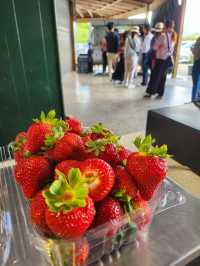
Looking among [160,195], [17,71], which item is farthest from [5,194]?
[17,71]

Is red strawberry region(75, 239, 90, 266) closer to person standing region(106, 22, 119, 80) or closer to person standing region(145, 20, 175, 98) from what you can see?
person standing region(145, 20, 175, 98)

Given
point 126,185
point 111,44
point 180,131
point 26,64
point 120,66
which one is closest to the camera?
point 126,185

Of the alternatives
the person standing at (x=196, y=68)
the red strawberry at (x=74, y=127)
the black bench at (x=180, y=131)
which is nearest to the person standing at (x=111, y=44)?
the person standing at (x=196, y=68)

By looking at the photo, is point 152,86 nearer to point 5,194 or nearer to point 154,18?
point 5,194

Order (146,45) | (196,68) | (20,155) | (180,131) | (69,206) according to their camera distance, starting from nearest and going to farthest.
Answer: (69,206), (20,155), (180,131), (196,68), (146,45)

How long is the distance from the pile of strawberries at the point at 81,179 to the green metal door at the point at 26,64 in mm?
1202

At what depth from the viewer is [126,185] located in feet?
1.37

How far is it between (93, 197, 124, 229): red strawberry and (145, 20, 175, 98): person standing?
3.46 metres

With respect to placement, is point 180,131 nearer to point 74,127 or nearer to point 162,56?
point 74,127

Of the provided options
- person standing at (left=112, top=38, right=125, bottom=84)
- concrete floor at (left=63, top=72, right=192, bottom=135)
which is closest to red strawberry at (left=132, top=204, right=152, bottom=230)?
concrete floor at (left=63, top=72, right=192, bottom=135)

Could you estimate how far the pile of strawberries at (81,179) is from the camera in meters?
0.33

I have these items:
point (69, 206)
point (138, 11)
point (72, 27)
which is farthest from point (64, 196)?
point (138, 11)

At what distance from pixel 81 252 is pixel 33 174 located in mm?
172

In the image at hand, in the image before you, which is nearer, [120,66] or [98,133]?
[98,133]
